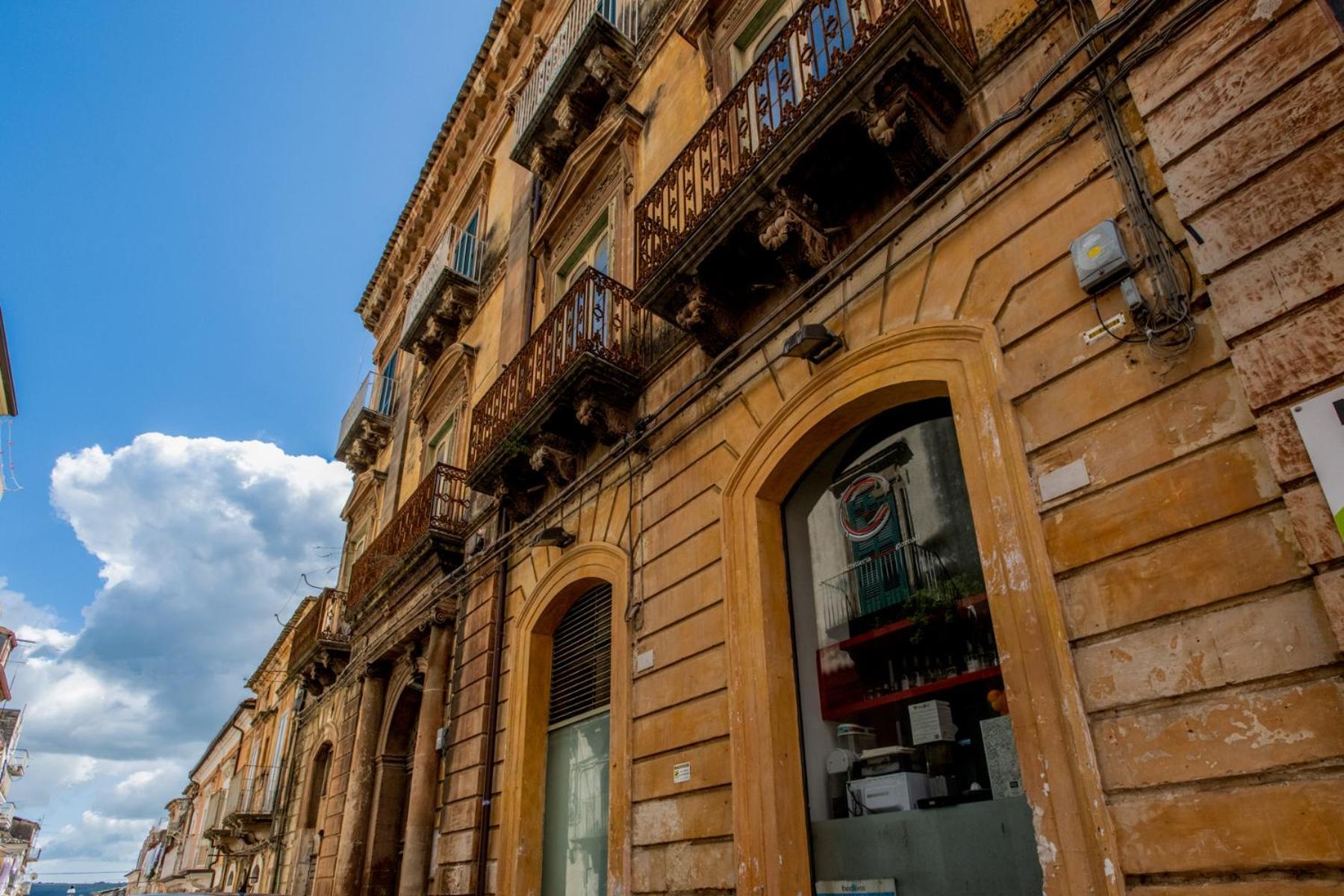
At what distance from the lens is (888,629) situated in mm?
5102

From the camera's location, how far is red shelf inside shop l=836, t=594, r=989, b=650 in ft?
15.2

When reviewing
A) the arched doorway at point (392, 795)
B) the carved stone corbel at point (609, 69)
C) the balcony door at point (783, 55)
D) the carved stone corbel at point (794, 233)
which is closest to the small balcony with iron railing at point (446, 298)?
the carved stone corbel at point (609, 69)

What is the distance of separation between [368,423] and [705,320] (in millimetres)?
14753

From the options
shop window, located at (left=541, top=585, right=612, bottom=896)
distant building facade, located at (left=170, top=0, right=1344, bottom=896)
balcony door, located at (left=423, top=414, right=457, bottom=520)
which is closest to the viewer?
distant building facade, located at (left=170, top=0, right=1344, bottom=896)

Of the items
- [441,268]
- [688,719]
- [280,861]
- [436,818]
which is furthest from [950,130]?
[280,861]

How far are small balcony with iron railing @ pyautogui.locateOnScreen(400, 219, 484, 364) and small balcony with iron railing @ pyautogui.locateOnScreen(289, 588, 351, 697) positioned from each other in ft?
19.9

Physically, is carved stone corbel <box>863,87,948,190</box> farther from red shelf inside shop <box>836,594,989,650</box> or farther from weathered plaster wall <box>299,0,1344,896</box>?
red shelf inside shop <box>836,594,989,650</box>

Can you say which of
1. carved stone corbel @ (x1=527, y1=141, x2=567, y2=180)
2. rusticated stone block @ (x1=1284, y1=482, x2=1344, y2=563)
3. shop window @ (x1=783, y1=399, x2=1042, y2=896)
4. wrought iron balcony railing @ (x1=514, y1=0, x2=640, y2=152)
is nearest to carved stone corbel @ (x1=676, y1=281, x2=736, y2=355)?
shop window @ (x1=783, y1=399, x2=1042, y2=896)

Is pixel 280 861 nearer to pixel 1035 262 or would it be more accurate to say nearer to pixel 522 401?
pixel 522 401

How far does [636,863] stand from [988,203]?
5243 mm

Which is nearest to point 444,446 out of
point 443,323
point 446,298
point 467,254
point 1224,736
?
point 443,323

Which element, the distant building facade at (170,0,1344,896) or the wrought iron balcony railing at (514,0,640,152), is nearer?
the distant building facade at (170,0,1344,896)

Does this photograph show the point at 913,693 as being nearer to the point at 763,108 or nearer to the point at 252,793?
the point at 763,108

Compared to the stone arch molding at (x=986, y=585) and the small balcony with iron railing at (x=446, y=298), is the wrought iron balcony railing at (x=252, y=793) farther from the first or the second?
the stone arch molding at (x=986, y=585)
